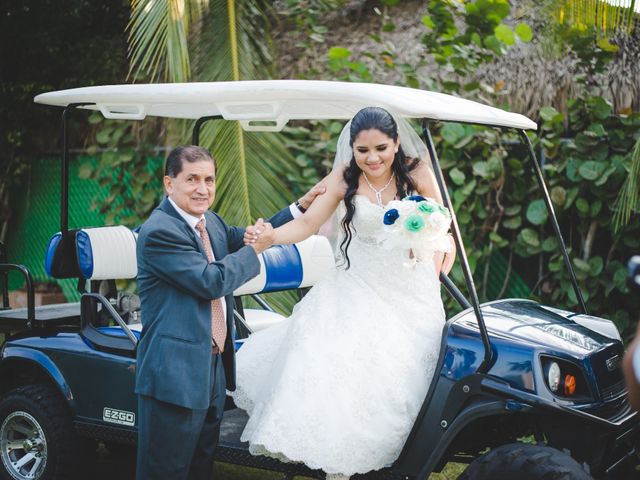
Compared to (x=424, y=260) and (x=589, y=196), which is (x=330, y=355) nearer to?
(x=424, y=260)

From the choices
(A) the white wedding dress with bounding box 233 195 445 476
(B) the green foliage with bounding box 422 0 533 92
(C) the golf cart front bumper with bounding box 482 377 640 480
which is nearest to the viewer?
(C) the golf cart front bumper with bounding box 482 377 640 480

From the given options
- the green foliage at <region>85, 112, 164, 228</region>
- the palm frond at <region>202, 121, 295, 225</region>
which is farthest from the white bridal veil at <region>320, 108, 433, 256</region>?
the green foliage at <region>85, 112, 164, 228</region>

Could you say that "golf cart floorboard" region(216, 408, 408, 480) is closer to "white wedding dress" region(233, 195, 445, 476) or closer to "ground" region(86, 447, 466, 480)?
"white wedding dress" region(233, 195, 445, 476)

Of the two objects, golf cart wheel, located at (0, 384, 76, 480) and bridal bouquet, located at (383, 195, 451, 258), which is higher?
bridal bouquet, located at (383, 195, 451, 258)

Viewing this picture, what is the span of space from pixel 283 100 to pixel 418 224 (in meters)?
0.80

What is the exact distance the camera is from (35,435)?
4.18 metres

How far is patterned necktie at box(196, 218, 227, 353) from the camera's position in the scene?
3.32m

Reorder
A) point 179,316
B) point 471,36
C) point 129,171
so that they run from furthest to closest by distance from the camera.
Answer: point 129,171 < point 471,36 < point 179,316

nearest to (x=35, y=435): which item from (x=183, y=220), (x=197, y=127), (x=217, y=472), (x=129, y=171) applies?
(x=217, y=472)

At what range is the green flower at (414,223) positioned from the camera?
10.7ft

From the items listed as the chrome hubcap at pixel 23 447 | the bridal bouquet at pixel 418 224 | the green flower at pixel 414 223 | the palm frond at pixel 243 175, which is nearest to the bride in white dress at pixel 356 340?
the bridal bouquet at pixel 418 224

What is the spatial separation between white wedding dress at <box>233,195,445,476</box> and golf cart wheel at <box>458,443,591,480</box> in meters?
0.39

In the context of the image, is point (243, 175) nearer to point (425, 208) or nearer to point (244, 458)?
point (244, 458)

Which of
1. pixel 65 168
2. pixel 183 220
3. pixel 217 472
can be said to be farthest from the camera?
pixel 217 472
